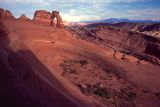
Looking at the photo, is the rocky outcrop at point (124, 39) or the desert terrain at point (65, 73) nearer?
the desert terrain at point (65, 73)

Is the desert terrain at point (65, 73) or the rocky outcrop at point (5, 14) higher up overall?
the rocky outcrop at point (5, 14)

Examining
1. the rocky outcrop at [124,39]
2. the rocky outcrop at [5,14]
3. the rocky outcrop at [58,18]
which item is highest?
the rocky outcrop at [5,14]

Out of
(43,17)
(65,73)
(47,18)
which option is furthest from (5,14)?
(65,73)

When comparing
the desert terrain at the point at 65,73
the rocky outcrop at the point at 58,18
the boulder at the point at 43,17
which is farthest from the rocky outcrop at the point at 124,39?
the desert terrain at the point at 65,73

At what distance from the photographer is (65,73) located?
16.3m

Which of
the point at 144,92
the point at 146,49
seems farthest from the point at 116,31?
the point at 144,92

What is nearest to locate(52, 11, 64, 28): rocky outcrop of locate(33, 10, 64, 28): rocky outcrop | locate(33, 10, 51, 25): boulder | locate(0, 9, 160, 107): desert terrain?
locate(33, 10, 64, 28): rocky outcrop

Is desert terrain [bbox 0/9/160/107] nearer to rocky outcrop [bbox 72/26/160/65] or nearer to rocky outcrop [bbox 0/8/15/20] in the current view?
rocky outcrop [bbox 0/8/15/20]

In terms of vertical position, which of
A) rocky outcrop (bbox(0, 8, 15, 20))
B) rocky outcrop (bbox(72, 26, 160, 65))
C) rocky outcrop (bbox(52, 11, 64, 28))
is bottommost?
rocky outcrop (bbox(72, 26, 160, 65))

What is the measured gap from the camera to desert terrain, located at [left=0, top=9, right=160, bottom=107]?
7.38m

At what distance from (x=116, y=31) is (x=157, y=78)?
20802 mm

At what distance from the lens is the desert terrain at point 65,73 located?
7383 mm

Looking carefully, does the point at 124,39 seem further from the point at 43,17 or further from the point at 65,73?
the point at 65,73

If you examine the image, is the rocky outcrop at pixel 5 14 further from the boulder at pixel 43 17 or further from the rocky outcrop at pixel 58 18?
the rocky outcrop at pixel 58 18
